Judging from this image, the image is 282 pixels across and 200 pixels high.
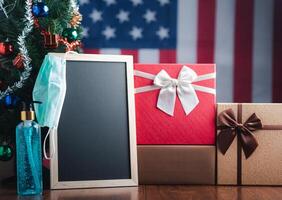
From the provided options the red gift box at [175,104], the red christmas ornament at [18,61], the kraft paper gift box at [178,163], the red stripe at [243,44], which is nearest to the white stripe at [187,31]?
the red stripe at [243,44]

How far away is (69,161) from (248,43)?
0.93m

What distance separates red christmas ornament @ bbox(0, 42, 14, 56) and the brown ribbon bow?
640 mm

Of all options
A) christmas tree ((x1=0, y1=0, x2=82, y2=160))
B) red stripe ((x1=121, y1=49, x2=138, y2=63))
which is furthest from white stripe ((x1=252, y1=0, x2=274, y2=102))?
christmas tree ((x1=0, y1=0, x2=82, y2=160))

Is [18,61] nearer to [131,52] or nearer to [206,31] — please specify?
[131,52]

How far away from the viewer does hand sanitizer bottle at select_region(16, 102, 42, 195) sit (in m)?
1.01

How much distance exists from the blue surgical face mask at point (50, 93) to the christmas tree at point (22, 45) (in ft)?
0.42

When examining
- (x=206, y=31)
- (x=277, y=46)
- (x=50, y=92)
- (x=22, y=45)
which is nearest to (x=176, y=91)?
(x=50, y=92)

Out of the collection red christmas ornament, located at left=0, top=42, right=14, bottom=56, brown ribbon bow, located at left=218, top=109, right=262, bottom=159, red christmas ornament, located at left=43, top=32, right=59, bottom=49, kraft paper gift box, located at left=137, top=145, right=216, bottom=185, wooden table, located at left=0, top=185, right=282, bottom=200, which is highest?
red christmas ornament, located at left=43, top=32, right=59, bottom=49

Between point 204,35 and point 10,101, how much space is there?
870 millimetres

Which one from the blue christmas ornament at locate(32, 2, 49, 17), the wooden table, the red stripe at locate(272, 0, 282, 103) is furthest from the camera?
the red stripe at locate(272, 0, 282, 103)

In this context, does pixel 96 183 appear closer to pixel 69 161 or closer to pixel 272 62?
pixel 69 161

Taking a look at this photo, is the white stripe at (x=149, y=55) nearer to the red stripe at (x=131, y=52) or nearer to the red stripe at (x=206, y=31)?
the red stripe at (x=131, y=52)

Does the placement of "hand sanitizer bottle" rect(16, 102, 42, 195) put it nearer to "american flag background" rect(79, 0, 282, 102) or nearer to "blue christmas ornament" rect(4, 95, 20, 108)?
"blue christmas ornament" rect(4, 95, 20, 108)

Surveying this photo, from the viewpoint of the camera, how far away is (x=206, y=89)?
116 centimetres
